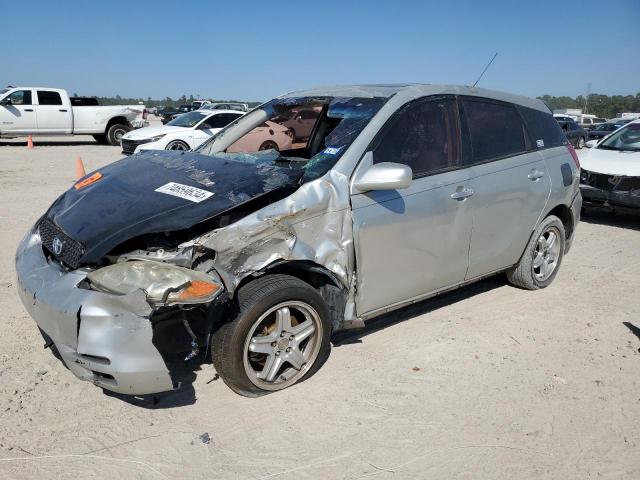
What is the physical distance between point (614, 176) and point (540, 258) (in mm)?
3570

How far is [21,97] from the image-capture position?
1827 centimetres

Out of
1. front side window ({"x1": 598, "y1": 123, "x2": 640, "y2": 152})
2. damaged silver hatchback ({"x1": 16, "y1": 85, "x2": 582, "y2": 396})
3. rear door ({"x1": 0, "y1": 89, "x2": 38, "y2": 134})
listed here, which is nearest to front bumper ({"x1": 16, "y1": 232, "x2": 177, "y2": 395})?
damaged silver hatchback ({"x1": 16, "y1": 85, "x2": 582, "y2": 396})

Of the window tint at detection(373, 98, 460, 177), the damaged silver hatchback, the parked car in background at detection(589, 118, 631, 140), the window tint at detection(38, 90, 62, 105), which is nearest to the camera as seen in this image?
the damaged silver hatchback

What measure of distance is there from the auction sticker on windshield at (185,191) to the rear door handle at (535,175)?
2.84 m

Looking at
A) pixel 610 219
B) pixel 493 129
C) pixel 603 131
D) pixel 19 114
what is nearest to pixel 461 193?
pixel 493 129

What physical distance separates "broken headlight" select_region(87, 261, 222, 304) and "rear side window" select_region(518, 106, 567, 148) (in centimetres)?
336

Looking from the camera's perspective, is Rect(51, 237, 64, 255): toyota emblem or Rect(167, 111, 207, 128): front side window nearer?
Rect(51, 237, 64, 255): toyota emblem

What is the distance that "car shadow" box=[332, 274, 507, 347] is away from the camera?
409 centimetres

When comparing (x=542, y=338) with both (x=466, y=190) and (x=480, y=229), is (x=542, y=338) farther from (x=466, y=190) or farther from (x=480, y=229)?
(x=466, y=190)

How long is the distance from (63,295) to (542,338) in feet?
11.3

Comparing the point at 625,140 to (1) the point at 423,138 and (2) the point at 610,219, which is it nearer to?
(2) the point at 610,219

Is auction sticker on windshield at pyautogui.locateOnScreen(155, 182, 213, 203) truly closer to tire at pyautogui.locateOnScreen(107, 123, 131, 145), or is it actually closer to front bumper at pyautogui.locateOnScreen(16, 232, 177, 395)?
front bumper at pyautogui.locateOnScreen(16, 232, 177, 395)

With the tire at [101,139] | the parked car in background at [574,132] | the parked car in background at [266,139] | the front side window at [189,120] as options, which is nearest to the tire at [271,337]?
the parked car in background at [266,139]

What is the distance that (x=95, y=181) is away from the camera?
3771 mm
